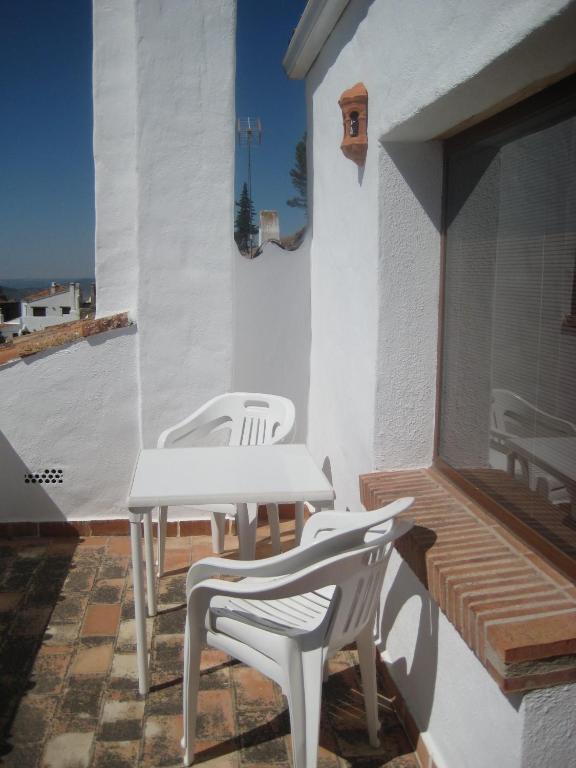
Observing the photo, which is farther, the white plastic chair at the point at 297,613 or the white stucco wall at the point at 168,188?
the white stucco wall at the point at 168,188

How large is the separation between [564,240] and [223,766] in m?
2.06

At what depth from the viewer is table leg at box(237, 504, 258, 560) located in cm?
346

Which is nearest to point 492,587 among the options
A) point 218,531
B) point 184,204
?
point 218,531

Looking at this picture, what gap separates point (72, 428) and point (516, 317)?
3.07 meters

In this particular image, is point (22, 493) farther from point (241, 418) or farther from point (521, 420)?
point (521, 420)

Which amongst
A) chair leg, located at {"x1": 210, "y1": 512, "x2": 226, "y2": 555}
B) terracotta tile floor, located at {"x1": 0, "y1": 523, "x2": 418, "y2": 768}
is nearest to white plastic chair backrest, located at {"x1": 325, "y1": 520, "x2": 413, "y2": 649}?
terracotta tile floor, located at {"x1": 0, "y1": 523, "x2": 418, "y2": 768}

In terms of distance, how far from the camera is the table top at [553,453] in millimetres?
1948

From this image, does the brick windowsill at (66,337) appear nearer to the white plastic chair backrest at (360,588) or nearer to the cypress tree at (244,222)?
the cypress tree at (244,222)

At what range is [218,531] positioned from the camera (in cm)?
411

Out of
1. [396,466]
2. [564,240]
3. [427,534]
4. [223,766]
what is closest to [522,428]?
A: [427,534]

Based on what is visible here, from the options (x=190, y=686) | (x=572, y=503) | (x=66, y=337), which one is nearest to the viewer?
(x=572, y=503)

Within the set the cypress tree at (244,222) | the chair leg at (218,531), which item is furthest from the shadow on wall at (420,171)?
the chair leg at (218,531)

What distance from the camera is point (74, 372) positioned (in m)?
4.37

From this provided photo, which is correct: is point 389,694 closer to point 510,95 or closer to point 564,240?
point 564,240
